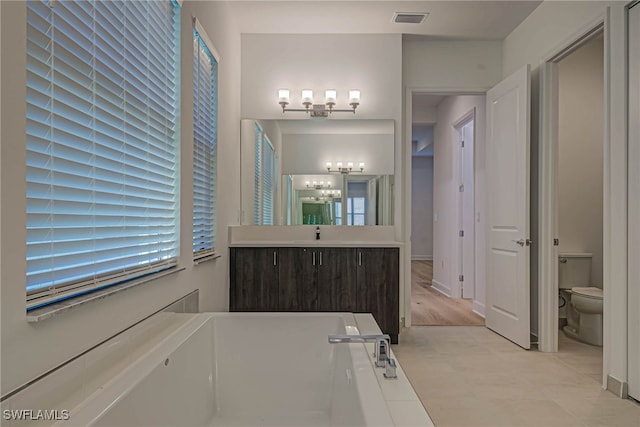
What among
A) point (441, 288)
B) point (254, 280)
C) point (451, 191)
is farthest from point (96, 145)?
point (441, 288)

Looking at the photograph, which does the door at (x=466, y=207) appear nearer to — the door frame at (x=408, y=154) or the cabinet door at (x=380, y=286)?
the door frame at (x=408, y=154)

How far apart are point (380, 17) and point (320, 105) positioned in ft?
2.95

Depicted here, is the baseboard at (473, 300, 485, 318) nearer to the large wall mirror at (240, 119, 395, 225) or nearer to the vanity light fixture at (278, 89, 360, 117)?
the large wall mirror at (240, 119, 395, 225)

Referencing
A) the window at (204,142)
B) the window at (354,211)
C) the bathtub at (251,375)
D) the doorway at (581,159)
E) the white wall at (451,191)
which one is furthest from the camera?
the white wall at (451,191)

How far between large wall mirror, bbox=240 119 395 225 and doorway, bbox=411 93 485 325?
96cm

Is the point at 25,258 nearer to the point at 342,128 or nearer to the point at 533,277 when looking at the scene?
the point at 342,128

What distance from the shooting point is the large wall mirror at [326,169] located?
12.8ft

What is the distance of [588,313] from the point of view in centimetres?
346

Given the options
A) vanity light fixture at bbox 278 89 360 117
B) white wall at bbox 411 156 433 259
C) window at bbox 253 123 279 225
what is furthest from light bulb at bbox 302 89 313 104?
white wall at bbox 411 156 433 259

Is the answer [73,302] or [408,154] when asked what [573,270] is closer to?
[408,154]

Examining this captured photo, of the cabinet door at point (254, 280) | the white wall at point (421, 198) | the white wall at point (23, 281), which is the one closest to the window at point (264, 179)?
the cabinet door at point (254, 280)

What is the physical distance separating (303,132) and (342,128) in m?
0.37

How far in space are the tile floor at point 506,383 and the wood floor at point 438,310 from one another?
1.49 ft

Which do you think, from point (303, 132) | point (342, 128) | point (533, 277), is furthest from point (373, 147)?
point (533, 277)
